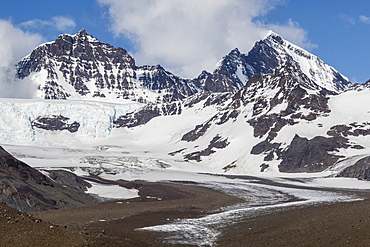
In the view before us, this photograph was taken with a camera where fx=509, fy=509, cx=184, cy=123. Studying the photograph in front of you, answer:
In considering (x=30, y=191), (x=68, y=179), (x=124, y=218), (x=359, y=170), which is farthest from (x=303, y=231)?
(x=359, y=170)

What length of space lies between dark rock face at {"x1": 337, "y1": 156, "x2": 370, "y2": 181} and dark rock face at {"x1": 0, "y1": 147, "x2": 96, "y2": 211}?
10259cm

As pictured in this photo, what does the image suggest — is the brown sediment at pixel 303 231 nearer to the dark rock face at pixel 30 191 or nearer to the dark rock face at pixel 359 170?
the dark rock face at pixel 30 191

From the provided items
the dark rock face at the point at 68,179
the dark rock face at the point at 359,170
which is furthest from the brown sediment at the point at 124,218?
the dark rock face at the point at 359,170

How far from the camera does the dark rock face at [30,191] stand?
211 ft

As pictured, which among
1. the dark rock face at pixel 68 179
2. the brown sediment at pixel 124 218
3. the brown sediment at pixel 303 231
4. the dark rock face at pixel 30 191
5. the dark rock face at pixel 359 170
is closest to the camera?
the brown sediment at pixel 303 231

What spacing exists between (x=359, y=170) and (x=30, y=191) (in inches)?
4804

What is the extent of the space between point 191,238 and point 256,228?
7.43 m

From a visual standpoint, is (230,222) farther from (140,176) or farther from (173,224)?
(140,176)

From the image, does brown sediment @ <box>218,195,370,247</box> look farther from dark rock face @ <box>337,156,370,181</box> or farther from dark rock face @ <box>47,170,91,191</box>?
dark rock face @ <box>337,156,370,181</box>

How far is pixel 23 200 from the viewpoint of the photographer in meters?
65.8

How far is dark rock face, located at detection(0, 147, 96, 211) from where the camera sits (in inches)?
2534

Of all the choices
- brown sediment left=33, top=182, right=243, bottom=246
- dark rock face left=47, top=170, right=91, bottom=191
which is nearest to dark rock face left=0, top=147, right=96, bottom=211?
brown sediment left=33, top=182, right=243, bottom=246

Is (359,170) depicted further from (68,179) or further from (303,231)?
(303,231)

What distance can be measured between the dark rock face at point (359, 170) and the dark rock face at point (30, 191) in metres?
103
